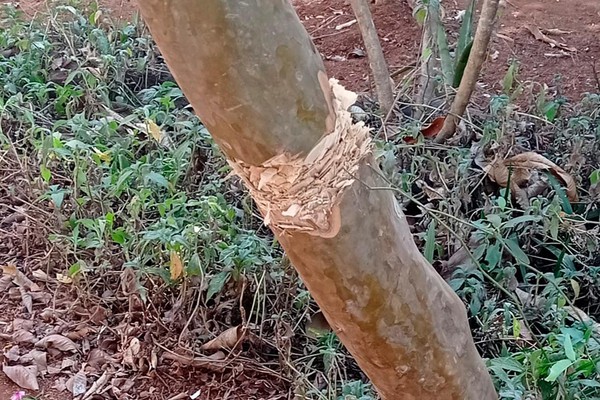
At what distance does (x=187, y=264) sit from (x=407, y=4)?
208cm

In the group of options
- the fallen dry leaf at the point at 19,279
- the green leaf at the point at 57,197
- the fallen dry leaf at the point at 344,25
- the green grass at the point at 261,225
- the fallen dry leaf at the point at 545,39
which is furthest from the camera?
the fallen dry leaf at the point at 344,25

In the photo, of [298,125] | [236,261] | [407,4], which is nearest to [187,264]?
[236,261]

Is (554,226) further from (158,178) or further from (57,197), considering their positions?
(57,197)

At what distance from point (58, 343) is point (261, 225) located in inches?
23.7

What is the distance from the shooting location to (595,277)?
188 centimetres

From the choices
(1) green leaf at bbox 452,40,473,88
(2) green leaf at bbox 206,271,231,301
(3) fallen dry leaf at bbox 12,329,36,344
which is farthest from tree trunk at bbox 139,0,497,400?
(1) green leaf at bbox 452,40,473,88

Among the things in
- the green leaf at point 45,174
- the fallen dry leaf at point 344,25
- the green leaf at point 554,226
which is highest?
the green leaf at point 45,174

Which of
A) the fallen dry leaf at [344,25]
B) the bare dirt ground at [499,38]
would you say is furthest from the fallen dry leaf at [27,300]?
the fallen dry leaf at [344,25]

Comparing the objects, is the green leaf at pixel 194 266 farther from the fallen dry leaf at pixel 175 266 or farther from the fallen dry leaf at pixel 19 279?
the fallen dry leaf at pixel 19 279

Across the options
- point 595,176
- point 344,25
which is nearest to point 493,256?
point 595,176

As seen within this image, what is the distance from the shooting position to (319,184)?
0.95 m

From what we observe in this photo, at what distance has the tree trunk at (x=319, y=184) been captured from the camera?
31.4 inches

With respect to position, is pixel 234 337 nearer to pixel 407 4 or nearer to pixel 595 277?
pixel 595 277

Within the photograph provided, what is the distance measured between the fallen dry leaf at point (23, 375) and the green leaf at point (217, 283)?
0.44 m
